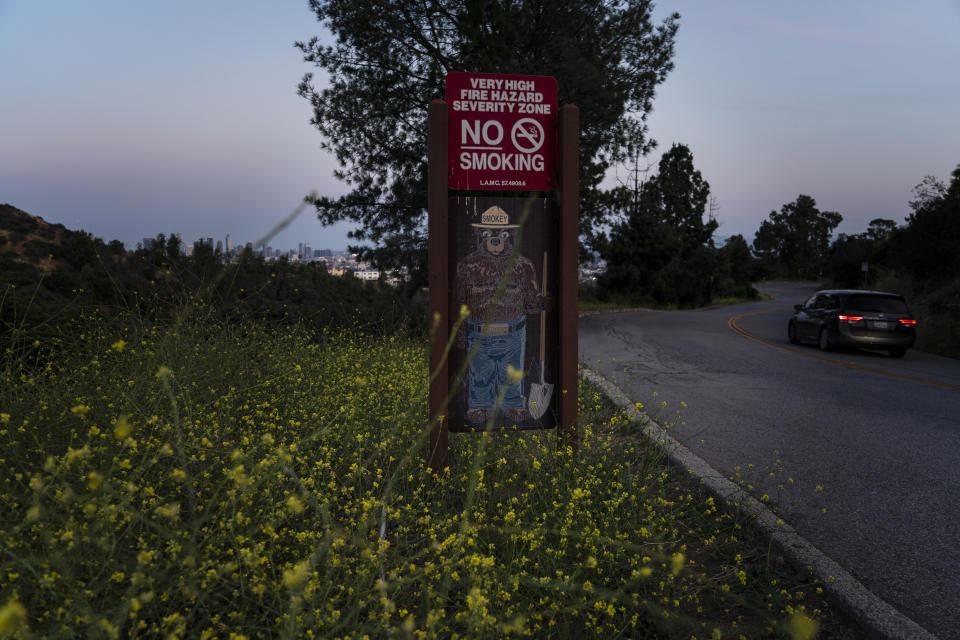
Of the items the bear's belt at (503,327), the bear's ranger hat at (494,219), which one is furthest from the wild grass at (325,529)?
the bear's ranger hat at (494,219)

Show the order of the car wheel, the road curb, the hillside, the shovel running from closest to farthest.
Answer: the road curb
the shovel
the hillside
the car wheel

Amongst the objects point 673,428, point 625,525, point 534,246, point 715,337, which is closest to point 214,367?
point 534,246

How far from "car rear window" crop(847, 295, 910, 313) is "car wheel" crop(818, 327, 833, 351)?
87 centimetres

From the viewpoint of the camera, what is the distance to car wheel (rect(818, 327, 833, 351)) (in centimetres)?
1488

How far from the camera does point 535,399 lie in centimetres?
480

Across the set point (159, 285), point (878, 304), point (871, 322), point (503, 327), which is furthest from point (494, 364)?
point (878, 304)

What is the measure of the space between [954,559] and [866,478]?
5.08 feet

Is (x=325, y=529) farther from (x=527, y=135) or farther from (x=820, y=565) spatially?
(x=527, y=135)

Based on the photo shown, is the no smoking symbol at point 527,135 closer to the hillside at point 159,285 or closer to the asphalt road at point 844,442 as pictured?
the asphalt road at point 844,442

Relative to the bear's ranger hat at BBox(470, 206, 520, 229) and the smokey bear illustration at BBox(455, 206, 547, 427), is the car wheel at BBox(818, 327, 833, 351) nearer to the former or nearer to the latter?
the smokey bear illustration at BBox(455, 206, 547, 427)

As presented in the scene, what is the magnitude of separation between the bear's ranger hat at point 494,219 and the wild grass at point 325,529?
5.28 feet

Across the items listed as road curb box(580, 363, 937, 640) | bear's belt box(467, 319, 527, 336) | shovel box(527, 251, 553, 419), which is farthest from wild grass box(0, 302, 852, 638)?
bear's belt box(467, 319, 527, 336)

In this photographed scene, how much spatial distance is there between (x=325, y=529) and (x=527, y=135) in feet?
10.3

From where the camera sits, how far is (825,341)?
49.3ft
